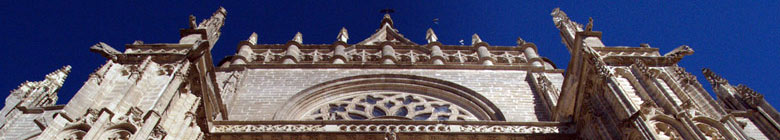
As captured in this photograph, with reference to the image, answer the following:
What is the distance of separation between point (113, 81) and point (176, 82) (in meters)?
0.85

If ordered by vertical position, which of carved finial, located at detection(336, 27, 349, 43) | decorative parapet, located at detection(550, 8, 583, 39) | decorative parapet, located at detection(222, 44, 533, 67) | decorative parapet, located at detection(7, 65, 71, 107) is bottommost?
decorative parapet, located at detection(7, 65, 71, 107)

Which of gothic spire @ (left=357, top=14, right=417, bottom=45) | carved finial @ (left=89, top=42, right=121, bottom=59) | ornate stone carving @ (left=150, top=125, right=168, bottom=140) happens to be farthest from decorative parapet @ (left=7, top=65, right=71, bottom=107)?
gothic spire @ (left=357, top=14, right=417, bottom=45)

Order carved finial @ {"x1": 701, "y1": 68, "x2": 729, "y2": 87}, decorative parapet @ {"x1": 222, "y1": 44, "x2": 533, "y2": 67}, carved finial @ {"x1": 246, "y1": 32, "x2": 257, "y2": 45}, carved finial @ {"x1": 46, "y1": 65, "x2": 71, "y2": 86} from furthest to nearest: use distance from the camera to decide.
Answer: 1. carved finial @ {"x1": 246, "y1": 32, "x2": 257, "y2": 45}
2. decorative parapet @ {"x1": 222, "y1": 44, "x2": 533, "y2": 67}
3. carved finial @ {"x1": 46, "y1": 65, "x2": 71, "y2": 86}
4. carved finial @ {"x1": 701, "y1": 68, "x2": 729, "y2": 87}

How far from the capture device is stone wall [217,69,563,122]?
14055 mm

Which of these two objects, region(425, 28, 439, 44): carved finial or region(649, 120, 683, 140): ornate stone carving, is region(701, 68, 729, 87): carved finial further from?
region(425, 28, 439, 44): carved finial

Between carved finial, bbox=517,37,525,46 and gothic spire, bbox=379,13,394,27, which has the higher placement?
gothic spire, bbox=379,13,394,27

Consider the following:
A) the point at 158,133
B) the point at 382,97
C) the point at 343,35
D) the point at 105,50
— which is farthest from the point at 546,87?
the point at 343,35

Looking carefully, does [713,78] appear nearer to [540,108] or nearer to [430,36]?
[540,108]

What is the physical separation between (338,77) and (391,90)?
1.30 m

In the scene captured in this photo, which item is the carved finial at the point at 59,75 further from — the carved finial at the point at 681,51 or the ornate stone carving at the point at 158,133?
the carved finial at the point at 681,51

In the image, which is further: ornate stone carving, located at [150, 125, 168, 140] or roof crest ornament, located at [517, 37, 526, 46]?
roof crest ornament, located at [517, 37, 526, 46]

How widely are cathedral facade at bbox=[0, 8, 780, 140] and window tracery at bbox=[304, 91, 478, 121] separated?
1.5 inches

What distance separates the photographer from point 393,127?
443 inches

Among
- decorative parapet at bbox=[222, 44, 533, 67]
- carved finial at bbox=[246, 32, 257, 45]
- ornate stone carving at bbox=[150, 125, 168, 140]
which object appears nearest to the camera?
ornate stone carving at bbox=[150, 125, 168, 140]
